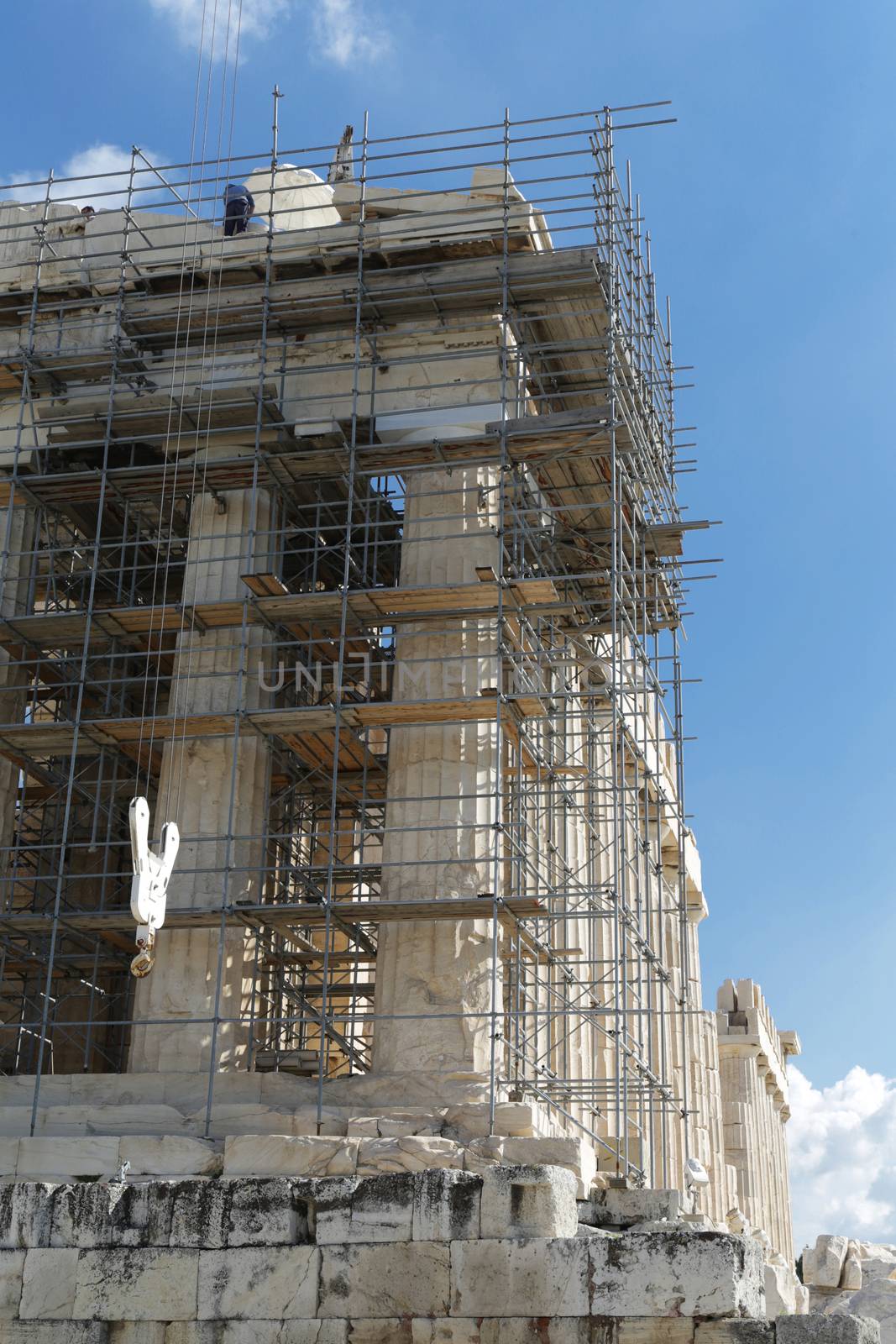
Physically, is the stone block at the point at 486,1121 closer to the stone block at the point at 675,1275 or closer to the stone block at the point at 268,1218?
the stone block at the point at 268,1218

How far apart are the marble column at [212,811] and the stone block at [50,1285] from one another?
194 inches

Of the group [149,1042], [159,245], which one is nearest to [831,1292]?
[149,1042]

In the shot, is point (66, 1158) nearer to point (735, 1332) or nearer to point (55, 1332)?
point (55, 1332)

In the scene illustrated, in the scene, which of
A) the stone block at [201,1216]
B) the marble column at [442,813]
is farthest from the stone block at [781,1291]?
the stone block at [201,1216]

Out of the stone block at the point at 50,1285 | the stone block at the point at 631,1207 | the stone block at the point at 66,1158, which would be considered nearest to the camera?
the stone block at the point at 50,1285

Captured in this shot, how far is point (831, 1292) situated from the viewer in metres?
37.8

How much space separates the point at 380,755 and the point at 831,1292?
51.2 ft

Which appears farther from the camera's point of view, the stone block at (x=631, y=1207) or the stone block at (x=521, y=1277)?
Result: the stone block at (x=631, y=1207)

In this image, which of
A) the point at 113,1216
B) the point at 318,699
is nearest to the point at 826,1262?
the point at 318,699

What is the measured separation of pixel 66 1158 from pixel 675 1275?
27.9 ft

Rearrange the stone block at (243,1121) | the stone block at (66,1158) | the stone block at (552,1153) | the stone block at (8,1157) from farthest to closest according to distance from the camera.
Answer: the stone block at (243,1121) < the stone block at (8,1157) < the stone block at (66,1158) < the stone block at (552,1153)

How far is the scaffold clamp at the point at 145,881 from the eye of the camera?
66.9 ft

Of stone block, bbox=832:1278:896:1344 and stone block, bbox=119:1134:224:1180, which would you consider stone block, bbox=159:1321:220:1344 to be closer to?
stone block, bbox=119:1134:224:1180

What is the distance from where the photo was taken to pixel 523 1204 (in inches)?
719
